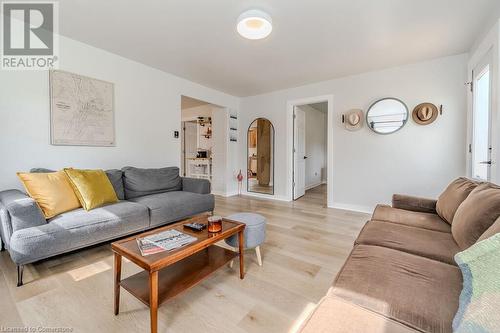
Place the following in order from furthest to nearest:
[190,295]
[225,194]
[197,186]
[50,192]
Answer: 1. [225,194]
2. [197,186]
3. [50,192]
4. [190,295]

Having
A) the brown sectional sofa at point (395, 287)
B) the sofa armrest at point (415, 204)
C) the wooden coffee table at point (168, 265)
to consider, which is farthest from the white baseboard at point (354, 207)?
the wooden coffee table at point (168, 265)

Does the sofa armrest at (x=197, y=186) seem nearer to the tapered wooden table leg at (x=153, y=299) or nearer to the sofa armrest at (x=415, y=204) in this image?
the tapered wooden table leg at (x=153, y=299)

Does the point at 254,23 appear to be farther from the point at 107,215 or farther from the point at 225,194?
the point at 225,194

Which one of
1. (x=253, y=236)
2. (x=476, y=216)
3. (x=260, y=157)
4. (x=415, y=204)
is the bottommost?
(x=253, y=236)

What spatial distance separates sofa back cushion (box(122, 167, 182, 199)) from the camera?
2777 mm

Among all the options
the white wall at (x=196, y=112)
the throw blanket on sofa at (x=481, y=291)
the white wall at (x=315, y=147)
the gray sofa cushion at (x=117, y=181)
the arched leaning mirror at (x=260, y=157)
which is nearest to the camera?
the throw blanket on sofa at (x=481, y=291)

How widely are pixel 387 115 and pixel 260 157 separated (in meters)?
2.92

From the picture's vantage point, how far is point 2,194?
195 centimetres

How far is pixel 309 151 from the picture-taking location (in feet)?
19.8

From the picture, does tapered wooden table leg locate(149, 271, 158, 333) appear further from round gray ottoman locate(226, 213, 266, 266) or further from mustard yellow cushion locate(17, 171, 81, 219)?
mustard yellow cushion locate(17, 171, 81, 219)

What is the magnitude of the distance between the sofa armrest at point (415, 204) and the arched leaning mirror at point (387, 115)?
155cm

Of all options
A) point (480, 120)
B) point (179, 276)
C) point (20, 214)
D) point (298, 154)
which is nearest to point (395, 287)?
point (179, 276)

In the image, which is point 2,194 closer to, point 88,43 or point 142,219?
point 142,219

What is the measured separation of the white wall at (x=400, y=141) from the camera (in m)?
2.99
